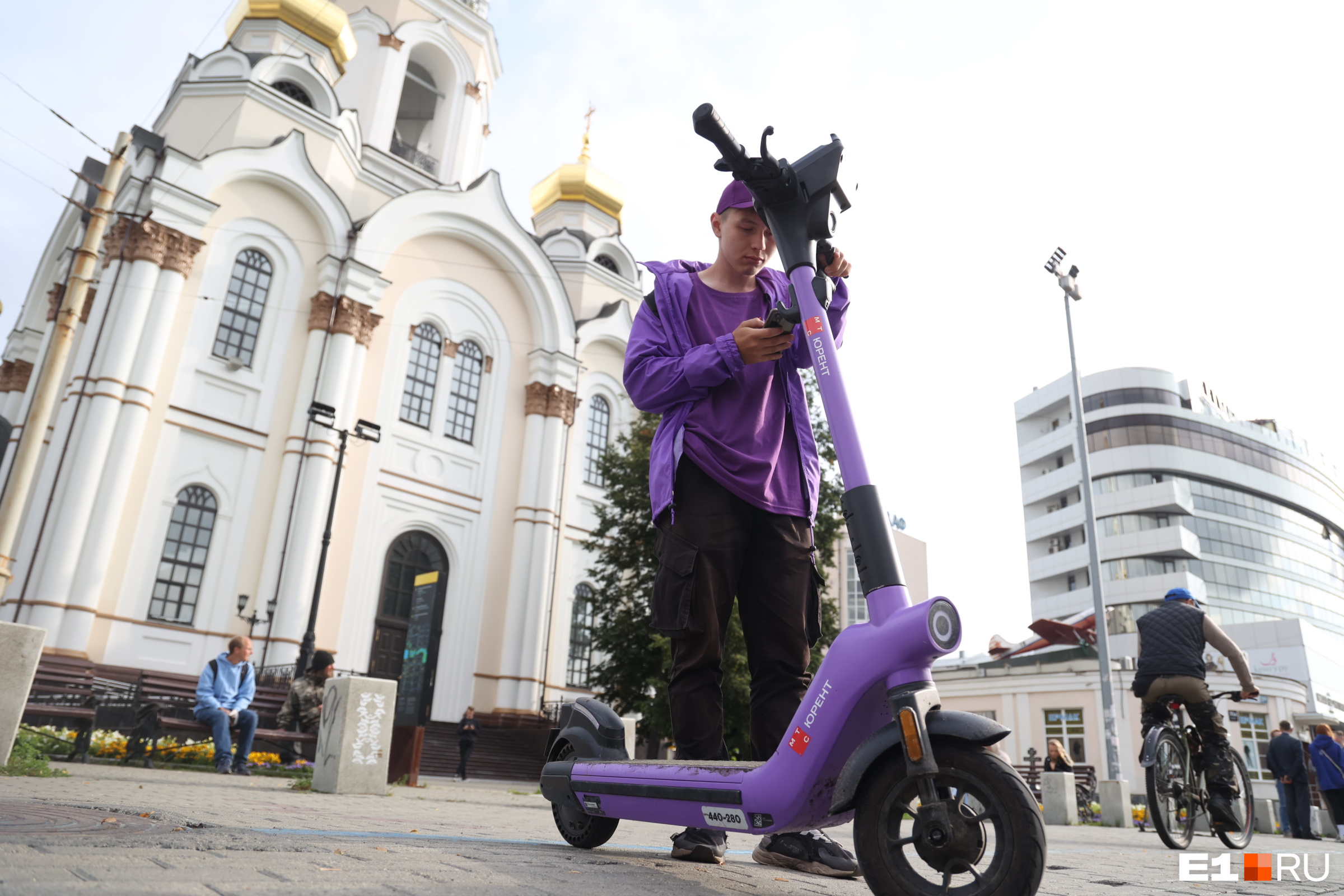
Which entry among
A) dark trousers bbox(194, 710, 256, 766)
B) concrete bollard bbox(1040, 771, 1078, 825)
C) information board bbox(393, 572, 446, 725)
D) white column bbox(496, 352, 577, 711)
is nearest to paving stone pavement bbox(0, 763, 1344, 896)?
dark trousers bbox(194, 710, 256, 766)

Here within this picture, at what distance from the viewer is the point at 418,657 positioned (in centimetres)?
1339

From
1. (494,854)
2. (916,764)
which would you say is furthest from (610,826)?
(916,764)

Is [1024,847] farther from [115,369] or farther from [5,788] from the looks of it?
[115,369]

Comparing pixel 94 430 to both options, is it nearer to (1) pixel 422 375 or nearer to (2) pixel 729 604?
(1) pixel 422 375

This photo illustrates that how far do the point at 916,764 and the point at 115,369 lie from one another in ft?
62.4

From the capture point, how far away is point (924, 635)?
193 centimetres

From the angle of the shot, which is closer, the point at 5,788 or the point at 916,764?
the point at 916,764

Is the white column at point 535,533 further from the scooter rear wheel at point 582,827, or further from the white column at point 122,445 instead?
the scooter rear wheel at point 582,827

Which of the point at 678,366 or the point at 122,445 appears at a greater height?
the point at 122,445

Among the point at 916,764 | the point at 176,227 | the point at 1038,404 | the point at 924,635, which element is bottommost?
the point at 916,764

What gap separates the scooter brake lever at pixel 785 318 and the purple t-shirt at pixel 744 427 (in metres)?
0.22

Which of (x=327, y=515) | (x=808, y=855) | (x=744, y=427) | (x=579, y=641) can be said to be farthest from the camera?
(x=579, y=641)

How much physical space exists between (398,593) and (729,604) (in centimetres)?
1956

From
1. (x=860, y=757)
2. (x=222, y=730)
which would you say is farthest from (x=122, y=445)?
(x=860, y=757)
